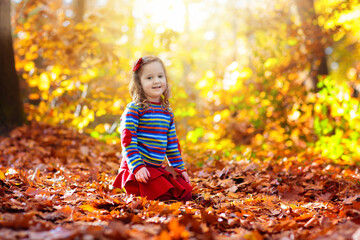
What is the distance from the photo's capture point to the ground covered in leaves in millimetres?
1699

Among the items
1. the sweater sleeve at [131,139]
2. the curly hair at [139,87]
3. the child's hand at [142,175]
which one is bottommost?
the child's hand at [142,175]

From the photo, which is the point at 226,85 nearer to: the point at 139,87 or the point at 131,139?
the point at 139,87

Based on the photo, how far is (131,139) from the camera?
111 inches

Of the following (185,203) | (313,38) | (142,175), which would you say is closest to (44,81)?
(142,175)

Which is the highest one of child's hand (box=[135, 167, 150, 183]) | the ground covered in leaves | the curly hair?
the curly hair

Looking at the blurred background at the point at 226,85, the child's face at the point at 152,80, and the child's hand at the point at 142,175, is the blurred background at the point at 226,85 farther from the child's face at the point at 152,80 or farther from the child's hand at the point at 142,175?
the child's hand at the point at 142,175

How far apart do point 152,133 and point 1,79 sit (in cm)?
389

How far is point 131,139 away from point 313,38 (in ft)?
18.0

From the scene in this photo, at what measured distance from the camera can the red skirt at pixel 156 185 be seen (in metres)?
2.82

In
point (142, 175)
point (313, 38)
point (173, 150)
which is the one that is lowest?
point (142, 175)

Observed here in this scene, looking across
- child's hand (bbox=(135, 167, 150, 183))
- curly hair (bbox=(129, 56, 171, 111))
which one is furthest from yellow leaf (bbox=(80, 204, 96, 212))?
curly hair (bbox=(129, 56, 171, 111))

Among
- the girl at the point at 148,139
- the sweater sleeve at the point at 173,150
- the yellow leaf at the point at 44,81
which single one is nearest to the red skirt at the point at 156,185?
the girl at the point at 148,139

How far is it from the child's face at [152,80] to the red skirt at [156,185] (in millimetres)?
693

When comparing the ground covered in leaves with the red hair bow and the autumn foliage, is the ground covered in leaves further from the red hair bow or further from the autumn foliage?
the red hair bow
